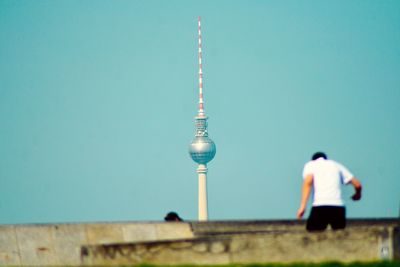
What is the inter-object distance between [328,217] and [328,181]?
47cm

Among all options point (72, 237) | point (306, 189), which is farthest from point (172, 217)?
point (306, 189)

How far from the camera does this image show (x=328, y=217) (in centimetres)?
1516

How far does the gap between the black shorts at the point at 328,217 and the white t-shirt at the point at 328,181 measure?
7 cm

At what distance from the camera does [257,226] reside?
1923cm

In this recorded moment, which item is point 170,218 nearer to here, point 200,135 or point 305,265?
point 305,265

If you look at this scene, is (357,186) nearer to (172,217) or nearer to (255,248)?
(255,248)

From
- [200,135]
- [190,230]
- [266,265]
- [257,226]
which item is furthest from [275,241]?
[200,135]

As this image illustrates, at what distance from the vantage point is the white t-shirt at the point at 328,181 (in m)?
15.0

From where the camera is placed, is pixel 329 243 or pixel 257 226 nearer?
pixel 329 243

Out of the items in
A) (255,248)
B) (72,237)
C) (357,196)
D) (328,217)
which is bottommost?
(255,248)

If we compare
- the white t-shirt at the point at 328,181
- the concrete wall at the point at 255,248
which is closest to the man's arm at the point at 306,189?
the white t-shirt at the point at 328,181

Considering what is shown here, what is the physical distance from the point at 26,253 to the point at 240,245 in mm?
6417

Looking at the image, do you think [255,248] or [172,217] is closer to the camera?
[255,248]

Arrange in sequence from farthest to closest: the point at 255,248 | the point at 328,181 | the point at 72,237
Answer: the point at 72,237 < the point at 328,181 < the point at 255,248
